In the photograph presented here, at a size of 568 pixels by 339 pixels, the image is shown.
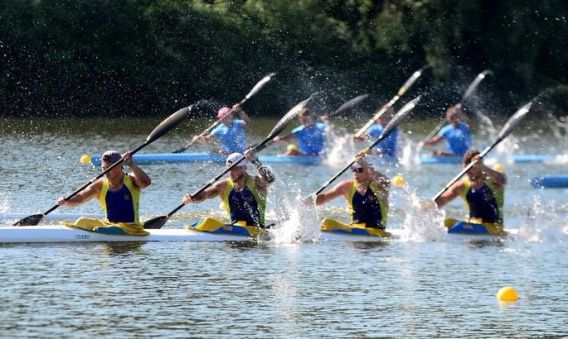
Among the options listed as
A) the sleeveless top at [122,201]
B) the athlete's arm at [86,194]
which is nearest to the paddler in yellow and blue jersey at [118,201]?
the sleeveless top at [122,201]

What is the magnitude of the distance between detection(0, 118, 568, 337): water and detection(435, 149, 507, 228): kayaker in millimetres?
482

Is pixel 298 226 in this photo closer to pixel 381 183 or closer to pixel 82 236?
pixel 381 183

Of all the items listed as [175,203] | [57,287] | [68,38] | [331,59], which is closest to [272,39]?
[331,59]

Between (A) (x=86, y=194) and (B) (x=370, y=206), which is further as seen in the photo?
(B) (x=370, y=206)

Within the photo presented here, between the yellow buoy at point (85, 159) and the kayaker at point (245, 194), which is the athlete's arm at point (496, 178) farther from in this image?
the yellow buoy at point (85, 159)

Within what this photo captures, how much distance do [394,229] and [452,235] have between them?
961mm

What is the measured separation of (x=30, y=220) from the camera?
20.3 meters

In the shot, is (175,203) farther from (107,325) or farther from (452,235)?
(107,325)

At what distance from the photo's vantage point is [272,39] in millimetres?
44844

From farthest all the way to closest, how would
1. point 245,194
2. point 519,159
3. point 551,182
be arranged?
point 519,159, point 551,182, point 245,194

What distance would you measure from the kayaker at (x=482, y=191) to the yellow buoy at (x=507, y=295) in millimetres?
4247

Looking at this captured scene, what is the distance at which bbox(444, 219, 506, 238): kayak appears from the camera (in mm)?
20766

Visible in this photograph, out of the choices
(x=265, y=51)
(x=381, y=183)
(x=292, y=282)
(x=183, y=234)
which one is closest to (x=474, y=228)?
(x=381, y=183)

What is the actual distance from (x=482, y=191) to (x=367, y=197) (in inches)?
68.5
